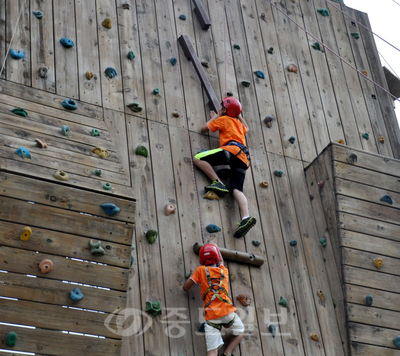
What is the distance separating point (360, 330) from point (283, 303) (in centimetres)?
57

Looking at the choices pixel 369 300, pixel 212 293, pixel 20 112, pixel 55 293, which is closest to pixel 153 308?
pixel 212 293

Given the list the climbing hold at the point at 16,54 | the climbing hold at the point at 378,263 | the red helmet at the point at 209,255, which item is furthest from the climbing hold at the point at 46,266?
the climbing hold at the point at 378,263

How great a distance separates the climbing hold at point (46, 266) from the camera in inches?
129

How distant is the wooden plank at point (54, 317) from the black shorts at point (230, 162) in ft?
5.51

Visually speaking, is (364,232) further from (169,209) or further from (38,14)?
(38,14)

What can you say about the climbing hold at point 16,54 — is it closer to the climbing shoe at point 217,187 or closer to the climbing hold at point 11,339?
the climbing shoe at point 217,187

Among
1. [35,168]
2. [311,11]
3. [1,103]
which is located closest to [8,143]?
[35,168]

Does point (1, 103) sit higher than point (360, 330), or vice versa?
point (1, 103)

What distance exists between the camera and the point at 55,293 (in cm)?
328

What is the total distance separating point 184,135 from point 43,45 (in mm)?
1260

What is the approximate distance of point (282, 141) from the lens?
5.37 meters

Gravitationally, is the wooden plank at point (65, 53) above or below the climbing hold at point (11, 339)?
above

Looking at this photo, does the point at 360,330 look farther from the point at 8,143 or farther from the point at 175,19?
the point at 175,19

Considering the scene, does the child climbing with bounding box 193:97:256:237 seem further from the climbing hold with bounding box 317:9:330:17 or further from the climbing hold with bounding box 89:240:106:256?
the climbing hold with bounding box 317:9:330:17
